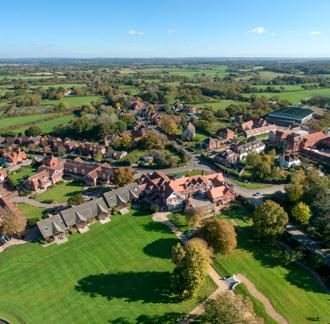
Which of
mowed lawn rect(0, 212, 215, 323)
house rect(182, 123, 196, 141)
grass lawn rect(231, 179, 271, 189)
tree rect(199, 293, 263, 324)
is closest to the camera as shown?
tree rect(199, 293, 263, 324)

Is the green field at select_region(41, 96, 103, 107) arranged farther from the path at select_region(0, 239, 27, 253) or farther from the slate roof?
the path at select_region(0, 239, 27, 253)

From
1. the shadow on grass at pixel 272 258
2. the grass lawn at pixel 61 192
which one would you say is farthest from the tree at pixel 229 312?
the grass lawn at pixel 61 192

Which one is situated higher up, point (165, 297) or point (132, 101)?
point (132, 101)

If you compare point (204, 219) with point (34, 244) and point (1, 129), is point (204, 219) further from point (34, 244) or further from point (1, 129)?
point (1, 129)

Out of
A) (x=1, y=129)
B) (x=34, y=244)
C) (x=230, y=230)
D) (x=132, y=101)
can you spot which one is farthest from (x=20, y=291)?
(x=132, y=101)

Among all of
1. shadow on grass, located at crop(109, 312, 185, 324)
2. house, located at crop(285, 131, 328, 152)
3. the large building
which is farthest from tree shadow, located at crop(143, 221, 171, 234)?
the large building

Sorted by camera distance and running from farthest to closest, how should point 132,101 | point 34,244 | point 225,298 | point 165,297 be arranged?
1. point 132,101
2. point 34,244
3. point 165,297
4. point 225,298
